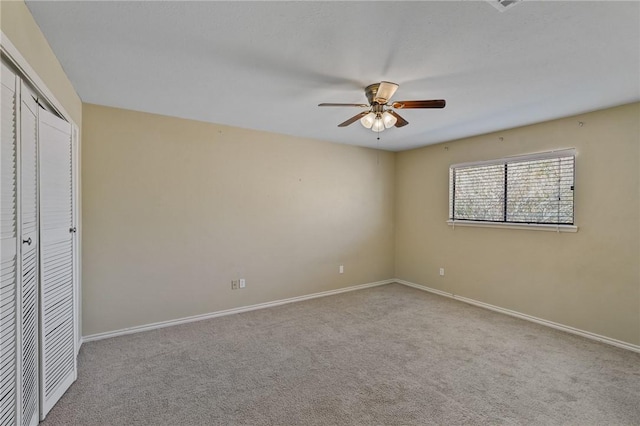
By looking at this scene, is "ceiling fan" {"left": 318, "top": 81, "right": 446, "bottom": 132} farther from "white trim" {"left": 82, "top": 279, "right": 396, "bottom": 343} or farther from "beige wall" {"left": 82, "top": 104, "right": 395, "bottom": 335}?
"white trim" {"left": 82, "top": 279, "right": 396, "bottom": 343}

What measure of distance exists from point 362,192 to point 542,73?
3104 millimetres

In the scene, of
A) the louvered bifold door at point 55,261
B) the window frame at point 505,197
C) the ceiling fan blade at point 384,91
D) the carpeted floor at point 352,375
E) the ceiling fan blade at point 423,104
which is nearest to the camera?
the louvered bifold door at point 55,261

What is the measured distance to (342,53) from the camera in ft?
6.71

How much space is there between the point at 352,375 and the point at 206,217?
96.8 inches

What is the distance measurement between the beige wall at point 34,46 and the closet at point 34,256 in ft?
0.48

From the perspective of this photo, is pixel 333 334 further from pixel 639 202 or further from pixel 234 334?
pixel 639 202

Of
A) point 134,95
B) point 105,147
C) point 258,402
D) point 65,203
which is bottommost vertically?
point 258,402

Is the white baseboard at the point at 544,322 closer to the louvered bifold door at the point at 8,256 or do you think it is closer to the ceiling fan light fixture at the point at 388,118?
the ceiling fan light fixture at the point at 388,118

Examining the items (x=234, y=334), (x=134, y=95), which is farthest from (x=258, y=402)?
(x=134, y=95)

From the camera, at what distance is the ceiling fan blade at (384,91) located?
2.36 meters

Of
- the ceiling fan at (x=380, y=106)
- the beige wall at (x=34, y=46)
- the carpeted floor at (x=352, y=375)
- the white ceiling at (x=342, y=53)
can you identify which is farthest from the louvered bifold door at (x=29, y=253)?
the ceiling fan at (x=380, y=106)

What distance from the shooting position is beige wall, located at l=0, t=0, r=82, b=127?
4.57 feet

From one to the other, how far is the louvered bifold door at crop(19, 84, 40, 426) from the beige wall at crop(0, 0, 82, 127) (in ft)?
0.70

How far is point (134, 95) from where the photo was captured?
2840 millimetres
